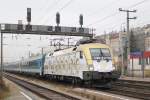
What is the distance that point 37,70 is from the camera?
2062 inches

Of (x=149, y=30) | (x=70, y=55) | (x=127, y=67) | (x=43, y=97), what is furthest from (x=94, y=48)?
(x=149, y=30)

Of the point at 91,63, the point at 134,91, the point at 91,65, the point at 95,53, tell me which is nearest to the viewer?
the point at 134,91

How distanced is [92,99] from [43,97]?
3796 mm

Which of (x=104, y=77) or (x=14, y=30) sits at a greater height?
(x=14, y=30)

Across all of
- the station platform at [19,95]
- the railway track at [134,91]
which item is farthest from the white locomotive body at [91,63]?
the station platform at [19,95]

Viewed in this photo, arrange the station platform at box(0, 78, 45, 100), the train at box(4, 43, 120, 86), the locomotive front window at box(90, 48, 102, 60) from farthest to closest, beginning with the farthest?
the locomotive front window at box(90, 48, 102, 60), the train at box(4, 43, 120, 86), the station platform at box(0, 78, 45, 100)

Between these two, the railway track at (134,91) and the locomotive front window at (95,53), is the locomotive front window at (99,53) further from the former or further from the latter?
the railway track at (134,91)

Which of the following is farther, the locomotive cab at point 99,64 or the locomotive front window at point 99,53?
the locomotive front window at point 99,53

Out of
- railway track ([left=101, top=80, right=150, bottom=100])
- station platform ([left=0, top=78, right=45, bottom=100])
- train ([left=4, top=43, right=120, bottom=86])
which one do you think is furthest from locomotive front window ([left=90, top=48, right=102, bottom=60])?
station platform ([left=0, top=78, right=45, bottom=100])

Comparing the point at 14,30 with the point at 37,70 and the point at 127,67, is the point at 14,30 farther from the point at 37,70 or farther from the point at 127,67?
the point at 127,67

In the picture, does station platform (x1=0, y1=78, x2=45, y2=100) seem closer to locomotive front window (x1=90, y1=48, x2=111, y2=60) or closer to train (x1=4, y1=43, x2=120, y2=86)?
train (x1=4, y1=43, x2=120, y2=86)

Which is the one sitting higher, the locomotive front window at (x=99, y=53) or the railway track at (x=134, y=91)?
the locomotive front window at (x=99, y=53)

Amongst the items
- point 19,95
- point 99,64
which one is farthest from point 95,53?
point 19,95

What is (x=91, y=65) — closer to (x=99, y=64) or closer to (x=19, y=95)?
(x=99, y=64)
